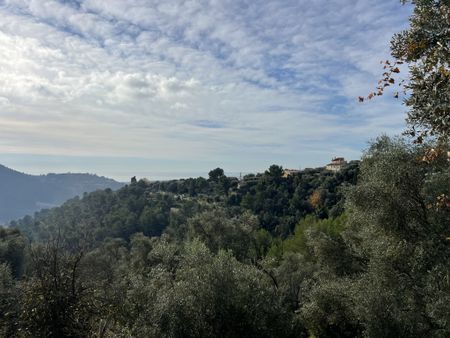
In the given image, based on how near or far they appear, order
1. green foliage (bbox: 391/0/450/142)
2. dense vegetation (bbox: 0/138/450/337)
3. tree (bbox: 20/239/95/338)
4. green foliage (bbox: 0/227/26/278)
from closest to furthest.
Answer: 1. green foliage (bbox: 391/0/450/142)
2. tree (bbox: 20/239/95/338)
3. dense vegetation (bbox: 0/138/450/337)
4. green foliage (bbox: 0/227/26/278)

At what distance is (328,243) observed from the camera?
23.8 metres

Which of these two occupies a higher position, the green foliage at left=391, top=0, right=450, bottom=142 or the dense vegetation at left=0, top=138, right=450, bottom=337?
the green foliage at left=391, top=0, right=450, bottom=142

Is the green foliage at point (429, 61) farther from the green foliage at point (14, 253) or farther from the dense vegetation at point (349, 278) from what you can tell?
the green foliage at point (14, 253)

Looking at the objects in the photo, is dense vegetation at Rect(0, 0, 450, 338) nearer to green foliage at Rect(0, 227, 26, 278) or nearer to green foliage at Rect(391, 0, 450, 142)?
green foliage at Rect(391, 0, 450, 142)

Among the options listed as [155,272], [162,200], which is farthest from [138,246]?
[162,200]

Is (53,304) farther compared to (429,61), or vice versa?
(53,304)

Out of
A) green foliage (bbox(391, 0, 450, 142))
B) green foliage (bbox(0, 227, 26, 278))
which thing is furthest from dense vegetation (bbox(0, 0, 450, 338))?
green foliage (bbox(0, 227, 26, 278))

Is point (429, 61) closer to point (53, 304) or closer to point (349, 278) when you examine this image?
point (53, 304)

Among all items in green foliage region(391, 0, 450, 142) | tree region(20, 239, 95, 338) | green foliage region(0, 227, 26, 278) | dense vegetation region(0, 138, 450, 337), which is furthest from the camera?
green foliage region(0, 227, 26, 278)

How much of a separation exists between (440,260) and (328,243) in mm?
8499

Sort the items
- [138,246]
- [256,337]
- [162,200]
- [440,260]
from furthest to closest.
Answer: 1. [162,200]
2. [138,246]
3. [256,337]
4. [440,260]

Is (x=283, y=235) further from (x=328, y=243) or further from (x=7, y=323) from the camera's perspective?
(x=7, y=323)

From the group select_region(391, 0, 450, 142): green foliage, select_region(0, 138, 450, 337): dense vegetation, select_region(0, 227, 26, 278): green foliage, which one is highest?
select_region(391, 0, 450, 142): green foliage

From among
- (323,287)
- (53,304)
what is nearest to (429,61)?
(53,304)
